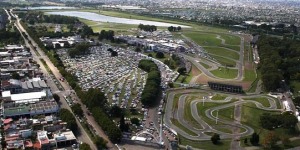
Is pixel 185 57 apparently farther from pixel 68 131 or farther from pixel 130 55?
pixel 68 131

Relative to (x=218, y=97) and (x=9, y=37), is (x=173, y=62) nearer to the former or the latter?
(x=218, y=97)

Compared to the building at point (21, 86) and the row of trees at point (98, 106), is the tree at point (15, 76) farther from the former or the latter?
the row of trees at point (98, 106)

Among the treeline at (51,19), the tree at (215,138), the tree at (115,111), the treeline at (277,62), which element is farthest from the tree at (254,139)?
the treeline at (51,19)

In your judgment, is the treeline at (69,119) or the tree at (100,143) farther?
the treeline at (69,119)

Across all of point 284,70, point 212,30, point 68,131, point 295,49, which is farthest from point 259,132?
point 212,30

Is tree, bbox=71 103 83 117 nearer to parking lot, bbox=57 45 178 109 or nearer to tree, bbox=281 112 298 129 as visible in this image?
parking lot, bbox=57 45 178 109

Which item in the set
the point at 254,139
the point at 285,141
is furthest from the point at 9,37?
the point at 285,141

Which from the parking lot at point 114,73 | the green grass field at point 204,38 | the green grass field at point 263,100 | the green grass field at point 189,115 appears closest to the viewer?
the green grass field at point 189,115

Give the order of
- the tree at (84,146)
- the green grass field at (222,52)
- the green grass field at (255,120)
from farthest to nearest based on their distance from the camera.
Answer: the green grass field at (222,52) < the green grass field at (255,120) < the tree at (84,146)
